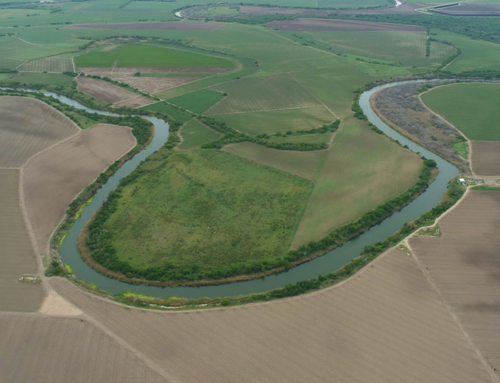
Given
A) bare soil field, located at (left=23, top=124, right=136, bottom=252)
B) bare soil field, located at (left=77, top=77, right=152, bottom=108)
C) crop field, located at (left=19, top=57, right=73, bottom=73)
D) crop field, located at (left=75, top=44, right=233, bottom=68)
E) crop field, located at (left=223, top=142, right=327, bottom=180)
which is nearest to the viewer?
bare soil field, located at (left=23, top=124, right=136, bottom=252)

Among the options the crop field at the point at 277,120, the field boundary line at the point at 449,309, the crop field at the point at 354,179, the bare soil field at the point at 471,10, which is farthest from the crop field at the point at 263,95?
the bare soil field at the point at 471,10

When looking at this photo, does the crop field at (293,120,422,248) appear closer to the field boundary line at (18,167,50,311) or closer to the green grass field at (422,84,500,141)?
the green grass field at (422,84,500,141)

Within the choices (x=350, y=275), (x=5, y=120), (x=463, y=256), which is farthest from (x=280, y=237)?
(x=5, y=120)

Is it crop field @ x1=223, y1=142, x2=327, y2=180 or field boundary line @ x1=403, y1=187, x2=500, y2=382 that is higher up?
crop field @ x1=223, y1=142, x2=327, y2=180

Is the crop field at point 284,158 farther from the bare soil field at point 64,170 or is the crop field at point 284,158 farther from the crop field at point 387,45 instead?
the crop field at point 387,45

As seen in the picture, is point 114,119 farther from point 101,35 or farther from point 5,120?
point 101,35

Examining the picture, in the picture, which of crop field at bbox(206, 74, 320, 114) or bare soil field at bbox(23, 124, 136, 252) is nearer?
bare soil field at bbox(23, 124, 136, 252)

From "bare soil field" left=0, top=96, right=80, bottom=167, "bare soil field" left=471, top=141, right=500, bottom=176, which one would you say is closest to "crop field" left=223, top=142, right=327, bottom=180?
"bare soil field" left=471, top=141, right=500, bottom=176
